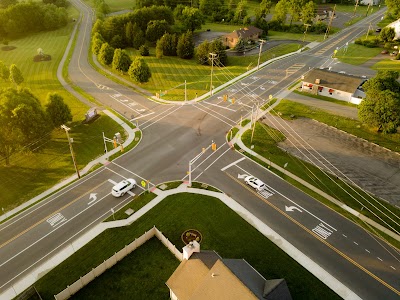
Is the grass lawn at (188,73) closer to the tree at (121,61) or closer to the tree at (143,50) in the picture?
the tree at (143,50)

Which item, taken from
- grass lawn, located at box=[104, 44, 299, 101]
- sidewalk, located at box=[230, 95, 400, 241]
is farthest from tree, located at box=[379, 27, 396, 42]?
sidewalk, located at box=[230, 95, 400, 241]

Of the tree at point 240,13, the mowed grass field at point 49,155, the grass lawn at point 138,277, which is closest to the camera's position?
the grass lawn at point 138,277

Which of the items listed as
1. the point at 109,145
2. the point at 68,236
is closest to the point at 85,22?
the point at 109,145

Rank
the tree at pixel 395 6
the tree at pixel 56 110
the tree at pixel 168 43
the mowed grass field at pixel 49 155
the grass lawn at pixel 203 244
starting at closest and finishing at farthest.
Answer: the grass lawn at pixel 203 244, the mowed grass field at pixel 49 155, the tree at pixel 56 110, the tree at pixel 168 43, the tree at pixel 395 6

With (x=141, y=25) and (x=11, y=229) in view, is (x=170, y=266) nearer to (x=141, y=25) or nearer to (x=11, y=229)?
(x=11, y=229)

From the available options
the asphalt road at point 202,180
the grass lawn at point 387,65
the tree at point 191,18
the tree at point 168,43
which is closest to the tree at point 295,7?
the tree at point 191,18

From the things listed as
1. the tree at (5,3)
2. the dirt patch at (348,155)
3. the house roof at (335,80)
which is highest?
the tree at (5,3)
